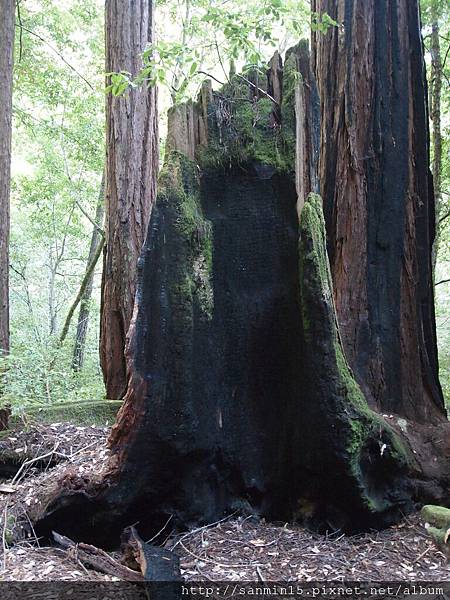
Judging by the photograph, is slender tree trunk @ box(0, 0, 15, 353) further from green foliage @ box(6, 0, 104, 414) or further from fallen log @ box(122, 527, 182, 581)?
green foliage @ box(6, 0, 104, 414)

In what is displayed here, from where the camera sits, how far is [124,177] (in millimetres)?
6000

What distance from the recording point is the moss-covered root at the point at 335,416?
322 centimetres

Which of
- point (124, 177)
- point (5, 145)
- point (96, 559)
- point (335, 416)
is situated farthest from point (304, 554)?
point (5, 145)

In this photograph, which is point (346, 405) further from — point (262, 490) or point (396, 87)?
point (396, 87)

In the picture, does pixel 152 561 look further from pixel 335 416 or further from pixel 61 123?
pixel 61 123

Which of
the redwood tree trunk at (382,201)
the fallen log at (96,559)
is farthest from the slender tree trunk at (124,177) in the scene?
the fallen log at (96,559)

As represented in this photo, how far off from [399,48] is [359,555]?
12.2ft

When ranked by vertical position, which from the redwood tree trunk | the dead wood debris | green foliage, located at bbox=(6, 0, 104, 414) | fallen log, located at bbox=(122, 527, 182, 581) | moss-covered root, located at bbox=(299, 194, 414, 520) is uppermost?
green foliage, located at bbox=(6, 0, 104, 414)

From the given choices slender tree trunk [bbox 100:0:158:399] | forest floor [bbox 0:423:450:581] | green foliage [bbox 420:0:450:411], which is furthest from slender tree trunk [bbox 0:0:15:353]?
green foliage [bbox 420:0:450:411]

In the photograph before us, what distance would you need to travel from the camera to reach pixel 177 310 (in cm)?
329

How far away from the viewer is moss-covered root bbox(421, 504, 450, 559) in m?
3.00

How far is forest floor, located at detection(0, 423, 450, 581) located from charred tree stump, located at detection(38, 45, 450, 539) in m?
0.13

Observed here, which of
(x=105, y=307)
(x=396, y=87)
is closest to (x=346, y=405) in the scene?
(x=396, y=87)

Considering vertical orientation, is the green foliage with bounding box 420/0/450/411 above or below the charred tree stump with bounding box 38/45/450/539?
above
